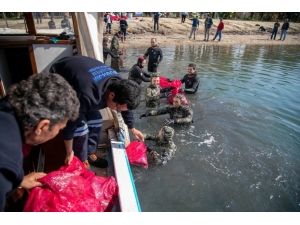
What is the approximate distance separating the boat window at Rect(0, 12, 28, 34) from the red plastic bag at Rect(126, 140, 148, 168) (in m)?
2.81

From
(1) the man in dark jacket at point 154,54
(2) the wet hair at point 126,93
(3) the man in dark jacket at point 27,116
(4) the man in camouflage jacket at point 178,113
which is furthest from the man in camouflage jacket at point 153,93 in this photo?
(3) the man in dark jacket at point 27,116

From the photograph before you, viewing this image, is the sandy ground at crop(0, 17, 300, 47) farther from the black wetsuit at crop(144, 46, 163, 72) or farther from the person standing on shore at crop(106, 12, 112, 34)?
the black wetsuit at crop(144, 46, 163, 72)

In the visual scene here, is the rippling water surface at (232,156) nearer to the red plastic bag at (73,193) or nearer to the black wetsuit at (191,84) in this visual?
the black wetsuit at (191,84)

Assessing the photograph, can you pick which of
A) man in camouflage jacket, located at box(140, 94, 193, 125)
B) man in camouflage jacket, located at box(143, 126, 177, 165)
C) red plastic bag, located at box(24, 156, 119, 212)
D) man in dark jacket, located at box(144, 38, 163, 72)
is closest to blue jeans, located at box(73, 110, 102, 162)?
red plastic bag, located at box(24, 156, 119, 212)

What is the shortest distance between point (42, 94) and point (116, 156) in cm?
185

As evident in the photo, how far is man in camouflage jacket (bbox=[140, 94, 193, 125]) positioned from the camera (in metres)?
5.06

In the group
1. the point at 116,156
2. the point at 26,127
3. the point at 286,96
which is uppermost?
the point at 26,127

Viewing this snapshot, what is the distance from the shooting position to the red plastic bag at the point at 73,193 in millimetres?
1928

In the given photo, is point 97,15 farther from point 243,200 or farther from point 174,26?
point 174,26

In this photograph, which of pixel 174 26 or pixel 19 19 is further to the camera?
pixel 174 26

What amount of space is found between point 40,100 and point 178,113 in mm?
4229

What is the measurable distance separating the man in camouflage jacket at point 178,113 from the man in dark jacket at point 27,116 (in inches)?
152

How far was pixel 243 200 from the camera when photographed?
3.27 metres
